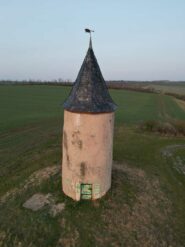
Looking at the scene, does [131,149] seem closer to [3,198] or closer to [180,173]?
[180,173]

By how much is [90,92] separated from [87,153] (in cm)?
260

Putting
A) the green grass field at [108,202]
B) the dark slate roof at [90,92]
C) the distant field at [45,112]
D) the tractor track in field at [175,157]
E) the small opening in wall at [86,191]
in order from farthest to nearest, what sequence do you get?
the distant field at [45,112] → the tractor track in field at [175,157] → the small opening in wall at [86,191] → the dark slate roof at [90,92] → the green grass field at [108,202]

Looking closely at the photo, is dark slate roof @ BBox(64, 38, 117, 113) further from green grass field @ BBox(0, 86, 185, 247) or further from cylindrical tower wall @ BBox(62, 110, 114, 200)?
green grass field @ BBox(0, 86, 185, 247)

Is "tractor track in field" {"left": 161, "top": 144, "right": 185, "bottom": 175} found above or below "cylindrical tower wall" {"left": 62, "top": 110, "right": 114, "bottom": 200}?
below

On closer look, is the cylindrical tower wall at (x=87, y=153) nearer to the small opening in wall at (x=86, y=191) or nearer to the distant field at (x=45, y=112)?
the small opening in wall at (x=86, y=191)

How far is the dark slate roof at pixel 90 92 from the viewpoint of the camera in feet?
35.9

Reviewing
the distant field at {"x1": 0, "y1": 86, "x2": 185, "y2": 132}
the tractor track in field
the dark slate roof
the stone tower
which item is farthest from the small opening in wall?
the distant field at {"x1": 0, "y1": 86, "x2": 185, "y2": 132}

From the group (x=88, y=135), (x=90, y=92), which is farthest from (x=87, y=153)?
(x=90, y=92)

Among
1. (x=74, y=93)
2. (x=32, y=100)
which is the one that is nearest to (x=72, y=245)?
(x=74, y=93)

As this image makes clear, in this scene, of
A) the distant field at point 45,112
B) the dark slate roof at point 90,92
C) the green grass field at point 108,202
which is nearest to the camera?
the green grass field at point 108,202

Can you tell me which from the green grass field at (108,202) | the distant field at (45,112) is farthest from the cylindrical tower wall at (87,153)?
the distant field at (45,112)

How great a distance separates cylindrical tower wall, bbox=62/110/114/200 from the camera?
35.9ft

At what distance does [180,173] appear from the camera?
17.5 meters

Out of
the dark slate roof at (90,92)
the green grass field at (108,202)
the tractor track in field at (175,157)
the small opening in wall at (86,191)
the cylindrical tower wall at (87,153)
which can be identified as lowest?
the tractor track in field at (175,157)
